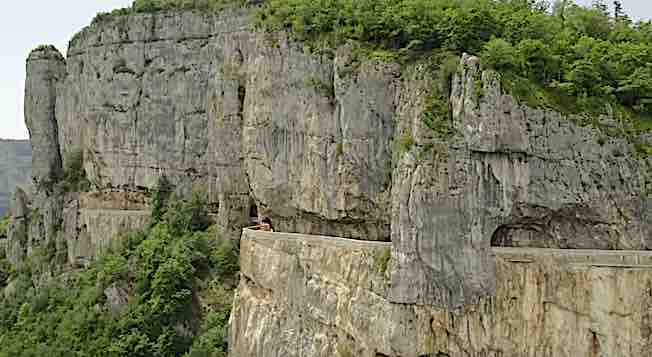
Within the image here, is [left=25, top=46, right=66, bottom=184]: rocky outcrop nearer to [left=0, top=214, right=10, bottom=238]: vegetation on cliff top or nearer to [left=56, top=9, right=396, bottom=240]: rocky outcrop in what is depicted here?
[left=56, top=9, right=396, bottom=240]: rocky outcrop

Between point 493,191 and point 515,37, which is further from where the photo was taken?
point 515,37

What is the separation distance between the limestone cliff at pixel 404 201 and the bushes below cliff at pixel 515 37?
1.09 metres

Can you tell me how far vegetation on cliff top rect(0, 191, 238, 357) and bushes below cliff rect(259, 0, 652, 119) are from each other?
1229 cm

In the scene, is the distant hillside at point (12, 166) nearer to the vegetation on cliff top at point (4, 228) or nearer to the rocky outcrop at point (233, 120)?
the vegetation on cliff top at point (4, 228)

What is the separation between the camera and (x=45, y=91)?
47.8 meters

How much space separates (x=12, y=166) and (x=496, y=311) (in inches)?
5138

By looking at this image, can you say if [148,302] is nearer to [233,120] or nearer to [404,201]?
[233,120]

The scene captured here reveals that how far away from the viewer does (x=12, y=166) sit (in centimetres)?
13462

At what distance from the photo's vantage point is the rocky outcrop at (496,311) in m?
19.8

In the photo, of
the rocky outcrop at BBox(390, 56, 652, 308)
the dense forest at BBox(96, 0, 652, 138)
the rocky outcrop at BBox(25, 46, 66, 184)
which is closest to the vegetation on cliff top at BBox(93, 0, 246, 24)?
the rocky outcrop at BBox(25, 46, 66, 184)

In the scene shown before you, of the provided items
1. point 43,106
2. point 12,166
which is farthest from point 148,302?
point 12,166

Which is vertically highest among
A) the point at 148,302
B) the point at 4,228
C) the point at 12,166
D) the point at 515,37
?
the point at 515,37

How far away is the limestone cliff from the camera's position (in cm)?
2100

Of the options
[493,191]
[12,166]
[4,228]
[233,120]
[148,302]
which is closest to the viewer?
[493,191]
